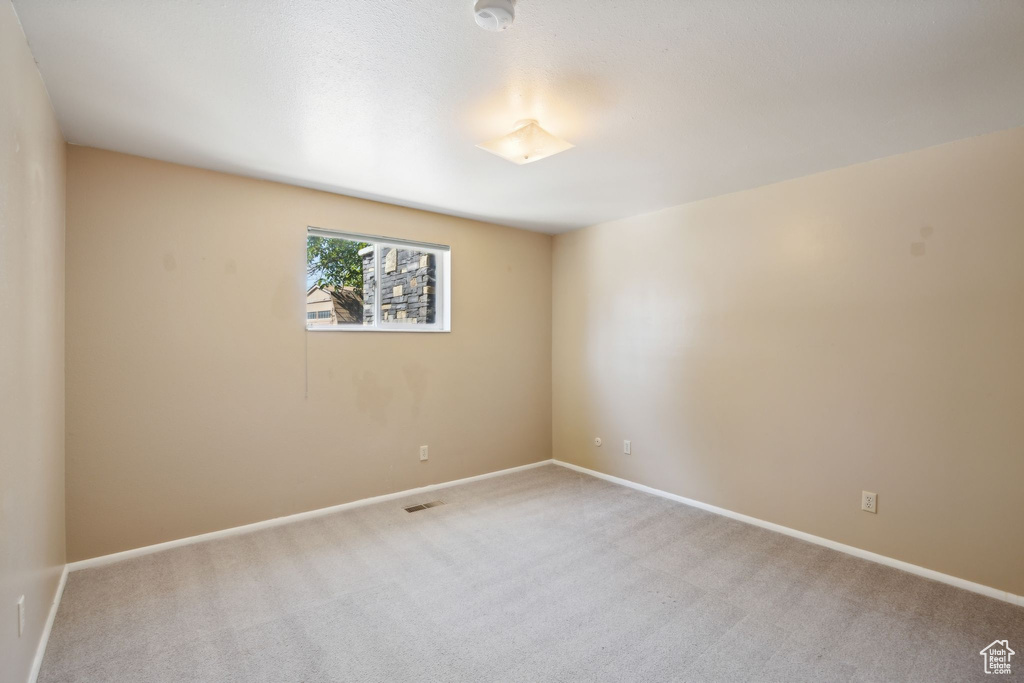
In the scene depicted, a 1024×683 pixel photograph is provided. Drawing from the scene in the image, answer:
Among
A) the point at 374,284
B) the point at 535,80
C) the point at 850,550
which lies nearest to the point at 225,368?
the point at 374,284

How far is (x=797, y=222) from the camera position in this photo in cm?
307

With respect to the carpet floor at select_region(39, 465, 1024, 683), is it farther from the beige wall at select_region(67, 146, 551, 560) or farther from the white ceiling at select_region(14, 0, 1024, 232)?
the white ceiling at select_region(14, 0, 1024, 232)

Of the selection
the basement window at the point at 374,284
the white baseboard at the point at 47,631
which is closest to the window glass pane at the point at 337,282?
the basement window at the point at 374,284

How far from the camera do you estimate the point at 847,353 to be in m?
2.85

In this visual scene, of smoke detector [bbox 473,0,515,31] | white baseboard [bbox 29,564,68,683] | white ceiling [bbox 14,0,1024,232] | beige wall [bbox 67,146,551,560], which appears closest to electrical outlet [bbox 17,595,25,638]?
white baseboard [bbox 29,564,68,683]

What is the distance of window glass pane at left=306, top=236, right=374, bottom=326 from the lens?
353cm

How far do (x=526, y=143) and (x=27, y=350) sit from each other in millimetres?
2209

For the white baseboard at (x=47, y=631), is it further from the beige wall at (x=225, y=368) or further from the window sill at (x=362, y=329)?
the window sill at (x=362, y=329)

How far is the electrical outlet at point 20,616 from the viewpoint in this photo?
1.57 m

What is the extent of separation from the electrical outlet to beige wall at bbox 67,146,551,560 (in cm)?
119

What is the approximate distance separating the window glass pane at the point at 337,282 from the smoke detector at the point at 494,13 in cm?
238

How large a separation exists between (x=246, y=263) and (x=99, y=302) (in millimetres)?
793

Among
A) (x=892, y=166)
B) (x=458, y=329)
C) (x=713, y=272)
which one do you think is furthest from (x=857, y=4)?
(x=458, y=329)

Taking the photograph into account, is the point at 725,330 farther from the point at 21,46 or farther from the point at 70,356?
the point at 70,356
